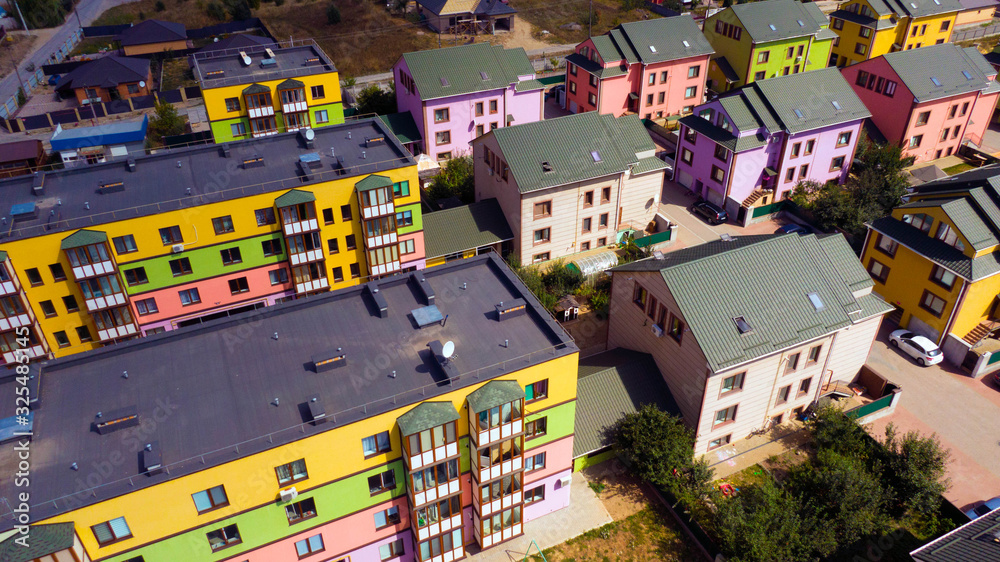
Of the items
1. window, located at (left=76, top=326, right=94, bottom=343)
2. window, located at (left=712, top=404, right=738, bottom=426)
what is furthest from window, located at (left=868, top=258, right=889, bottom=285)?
window, located at (left=76, top=326, right=94, bottom=343)

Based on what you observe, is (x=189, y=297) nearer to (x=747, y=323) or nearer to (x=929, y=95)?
(x=747, y=323)

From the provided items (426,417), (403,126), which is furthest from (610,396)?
(403,126)

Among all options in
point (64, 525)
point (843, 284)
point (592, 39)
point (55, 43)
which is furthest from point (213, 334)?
point (55, 43)

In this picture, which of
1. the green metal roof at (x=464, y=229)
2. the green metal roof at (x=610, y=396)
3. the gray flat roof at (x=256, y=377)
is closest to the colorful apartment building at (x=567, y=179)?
the green metal roof at (x=464, y=229)

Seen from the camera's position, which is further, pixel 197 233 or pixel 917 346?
pixel 917 346

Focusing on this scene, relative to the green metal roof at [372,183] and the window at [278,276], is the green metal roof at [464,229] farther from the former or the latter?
the window at [278,276]
